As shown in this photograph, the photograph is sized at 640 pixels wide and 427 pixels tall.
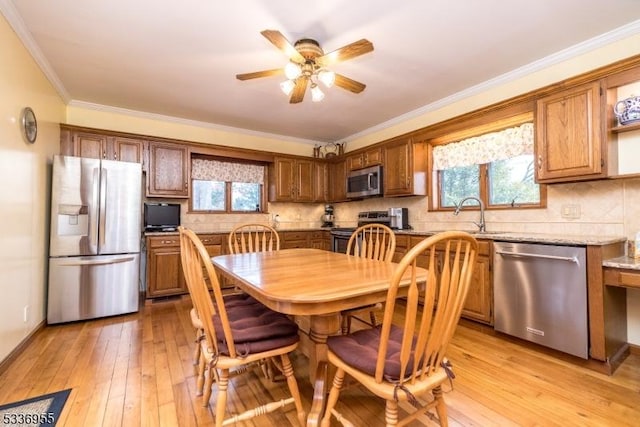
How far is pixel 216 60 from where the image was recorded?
2613mm

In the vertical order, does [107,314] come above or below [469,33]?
below

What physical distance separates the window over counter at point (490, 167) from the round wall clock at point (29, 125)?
404 cm

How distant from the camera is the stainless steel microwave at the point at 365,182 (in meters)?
4.12

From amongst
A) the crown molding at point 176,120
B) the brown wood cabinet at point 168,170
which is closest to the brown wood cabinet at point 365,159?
the crown molding at point 176,120

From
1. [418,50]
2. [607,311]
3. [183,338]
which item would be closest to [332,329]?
[183,338]

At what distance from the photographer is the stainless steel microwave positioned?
4117 millimetres

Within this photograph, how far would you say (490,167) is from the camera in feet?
10.6

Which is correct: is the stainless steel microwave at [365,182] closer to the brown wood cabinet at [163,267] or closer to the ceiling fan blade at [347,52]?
the ceiling fan blade at [347,52]

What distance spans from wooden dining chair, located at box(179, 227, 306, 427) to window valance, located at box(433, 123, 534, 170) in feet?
9.16

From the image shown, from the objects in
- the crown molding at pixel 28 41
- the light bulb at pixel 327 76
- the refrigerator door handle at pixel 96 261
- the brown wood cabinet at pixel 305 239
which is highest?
the crown molding at pixel 28 41

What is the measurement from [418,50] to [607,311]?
2.35 metres

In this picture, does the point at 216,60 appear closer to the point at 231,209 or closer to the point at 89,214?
the point at 89,214

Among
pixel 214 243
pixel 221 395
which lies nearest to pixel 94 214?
pixel 214 243

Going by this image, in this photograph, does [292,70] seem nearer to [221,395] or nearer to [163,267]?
[221,395]
